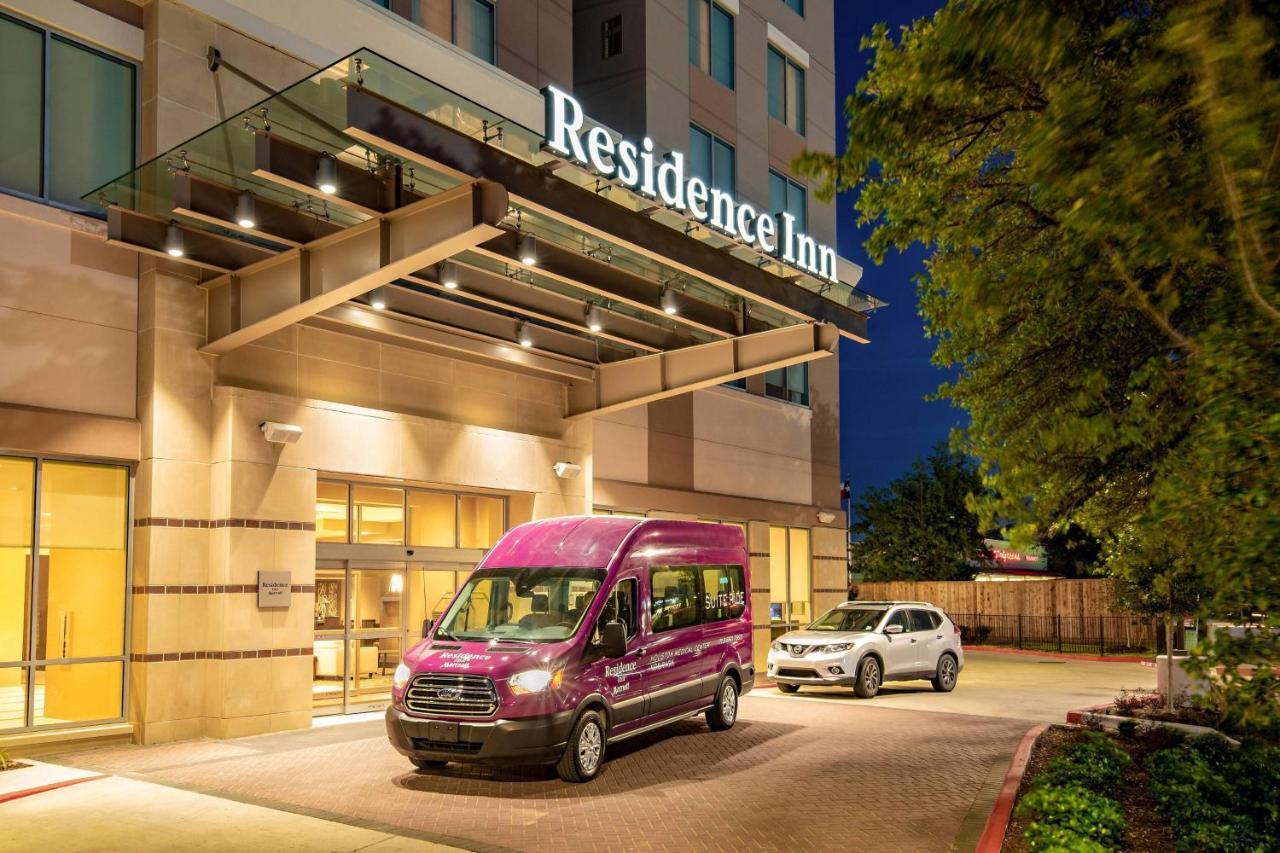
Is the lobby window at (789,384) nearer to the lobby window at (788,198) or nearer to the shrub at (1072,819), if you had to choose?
the lobby window at (788,198)

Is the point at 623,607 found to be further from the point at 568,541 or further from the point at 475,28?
the point at 475,28

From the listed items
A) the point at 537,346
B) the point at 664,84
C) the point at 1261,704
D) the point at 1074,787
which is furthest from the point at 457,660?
the point at 664,84

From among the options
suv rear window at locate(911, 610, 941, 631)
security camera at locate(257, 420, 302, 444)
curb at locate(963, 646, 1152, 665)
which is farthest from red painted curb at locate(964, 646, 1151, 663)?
security camera at locate(257, 420, 302, 444)

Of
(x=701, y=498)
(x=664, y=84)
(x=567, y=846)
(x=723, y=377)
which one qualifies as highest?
(x=664, y=84)

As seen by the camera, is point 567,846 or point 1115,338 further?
point 567,846

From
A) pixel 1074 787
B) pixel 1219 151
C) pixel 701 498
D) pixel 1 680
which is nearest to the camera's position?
pixel 1219 151

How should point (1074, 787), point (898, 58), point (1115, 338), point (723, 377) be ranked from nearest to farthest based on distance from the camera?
point (898, 58) → point (1115, 338) → point (1074, 787) → point (723, 377)

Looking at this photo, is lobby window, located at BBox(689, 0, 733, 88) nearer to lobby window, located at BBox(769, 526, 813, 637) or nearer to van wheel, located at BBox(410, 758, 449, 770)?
lobby window, located at BBox(769, 526, 813, 637)

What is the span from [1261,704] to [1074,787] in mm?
4750

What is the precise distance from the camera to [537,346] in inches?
811

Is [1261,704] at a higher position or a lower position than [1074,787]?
higher

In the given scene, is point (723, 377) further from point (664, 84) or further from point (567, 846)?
point (567, 846)

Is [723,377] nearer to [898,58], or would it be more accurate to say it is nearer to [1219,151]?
[898,58]

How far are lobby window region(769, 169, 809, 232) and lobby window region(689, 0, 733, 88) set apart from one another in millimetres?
3088
